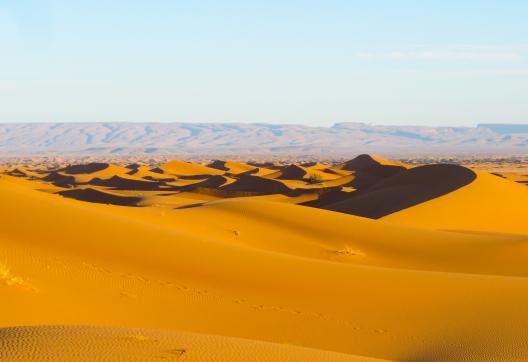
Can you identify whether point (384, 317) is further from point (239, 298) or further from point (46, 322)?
point (46, 322)

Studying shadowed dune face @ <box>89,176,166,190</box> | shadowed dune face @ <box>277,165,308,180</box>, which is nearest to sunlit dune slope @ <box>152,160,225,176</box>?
shadowed dune face @ <box>277,165,308,180</box>

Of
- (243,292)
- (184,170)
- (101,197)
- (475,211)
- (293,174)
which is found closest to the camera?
(243,292)

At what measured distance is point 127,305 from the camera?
10.3 meters

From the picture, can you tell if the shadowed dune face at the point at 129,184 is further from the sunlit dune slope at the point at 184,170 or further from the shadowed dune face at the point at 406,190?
the shadowed dune face at the point at 406,190

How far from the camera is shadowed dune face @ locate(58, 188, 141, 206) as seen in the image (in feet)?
125

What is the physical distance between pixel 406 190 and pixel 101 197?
654 inches

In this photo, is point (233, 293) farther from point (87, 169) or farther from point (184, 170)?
point (87, 169)

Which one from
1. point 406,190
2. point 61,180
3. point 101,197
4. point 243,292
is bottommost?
point 61,180

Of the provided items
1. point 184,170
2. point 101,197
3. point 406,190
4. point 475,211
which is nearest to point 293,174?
point 184,170

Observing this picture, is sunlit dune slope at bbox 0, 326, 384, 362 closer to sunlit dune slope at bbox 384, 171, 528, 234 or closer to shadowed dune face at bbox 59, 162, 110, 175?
sunlit dune slope at bbox 384, 171, 528, 234

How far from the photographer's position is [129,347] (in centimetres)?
675

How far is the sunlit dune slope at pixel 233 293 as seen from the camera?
378 inches

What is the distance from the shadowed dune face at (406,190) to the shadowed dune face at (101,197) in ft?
32.8

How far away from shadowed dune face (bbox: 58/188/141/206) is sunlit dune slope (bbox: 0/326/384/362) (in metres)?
29.4
